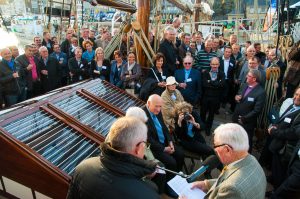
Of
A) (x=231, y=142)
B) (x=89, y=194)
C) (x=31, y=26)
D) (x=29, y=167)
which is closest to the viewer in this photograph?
(x=89, y=194)

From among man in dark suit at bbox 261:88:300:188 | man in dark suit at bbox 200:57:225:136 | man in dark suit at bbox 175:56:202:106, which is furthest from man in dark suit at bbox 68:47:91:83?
man in dark suit at bbox 261:88:300:188

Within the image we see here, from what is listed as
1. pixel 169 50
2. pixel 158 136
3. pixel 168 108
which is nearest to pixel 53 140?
pixel 158 136

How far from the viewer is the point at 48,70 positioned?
19.6 feet

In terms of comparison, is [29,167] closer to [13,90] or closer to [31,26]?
[13,90]

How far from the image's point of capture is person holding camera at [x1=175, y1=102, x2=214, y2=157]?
379 cm

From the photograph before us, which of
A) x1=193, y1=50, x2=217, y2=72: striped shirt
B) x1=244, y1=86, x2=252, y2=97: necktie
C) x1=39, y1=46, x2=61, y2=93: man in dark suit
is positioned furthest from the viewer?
x1=39, y1=46, x2=61, y2=93: man in dark suit

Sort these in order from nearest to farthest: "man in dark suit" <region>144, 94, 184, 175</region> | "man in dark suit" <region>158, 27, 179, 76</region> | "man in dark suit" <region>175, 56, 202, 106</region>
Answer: "man in dark suit" <region>144, 94, 184, 175</region> → "man in dark suit" <region>175, 56, 202, 106</region> → "man in dark suit" <region>158, 27, 179, 76</region>

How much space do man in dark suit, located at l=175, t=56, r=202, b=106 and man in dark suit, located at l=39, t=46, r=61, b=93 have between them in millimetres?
2732

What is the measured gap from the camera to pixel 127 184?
1.47 m

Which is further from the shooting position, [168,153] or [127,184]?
[168,153]

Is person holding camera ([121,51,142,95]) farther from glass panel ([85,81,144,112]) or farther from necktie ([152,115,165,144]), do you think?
necktie ([152,115,165,144])

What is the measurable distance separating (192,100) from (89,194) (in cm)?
390

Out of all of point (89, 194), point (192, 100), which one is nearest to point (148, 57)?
point (192, 100)

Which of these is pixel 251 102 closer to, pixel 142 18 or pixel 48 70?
pixel 142 18
